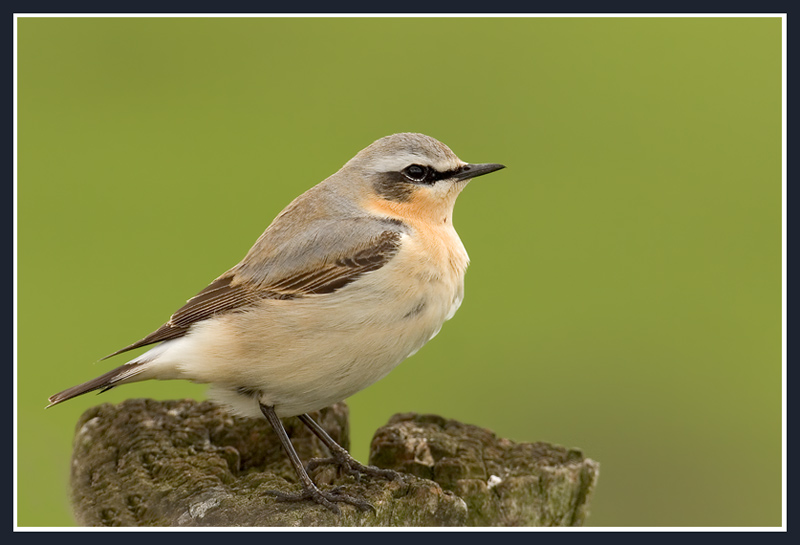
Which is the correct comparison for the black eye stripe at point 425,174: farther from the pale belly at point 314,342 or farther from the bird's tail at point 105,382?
the bird's tail at point 105,382

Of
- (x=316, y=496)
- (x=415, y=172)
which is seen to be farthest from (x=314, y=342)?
(x=415, y=172)

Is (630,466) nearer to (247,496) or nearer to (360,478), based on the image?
(360,478)

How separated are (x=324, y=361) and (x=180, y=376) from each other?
1.09 m

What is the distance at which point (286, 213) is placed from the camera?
7.53m

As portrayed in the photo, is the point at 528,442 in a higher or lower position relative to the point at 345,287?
lower

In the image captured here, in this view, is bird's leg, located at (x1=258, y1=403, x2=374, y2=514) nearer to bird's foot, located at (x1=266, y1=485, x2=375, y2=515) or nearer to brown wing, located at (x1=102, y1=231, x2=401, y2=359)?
bird's foot, located at (x1=266, y1=485, x2=375, y2=515)

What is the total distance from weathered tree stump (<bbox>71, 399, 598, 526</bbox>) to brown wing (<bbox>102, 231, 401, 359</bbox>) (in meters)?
0.76

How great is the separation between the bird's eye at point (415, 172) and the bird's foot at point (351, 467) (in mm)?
2270

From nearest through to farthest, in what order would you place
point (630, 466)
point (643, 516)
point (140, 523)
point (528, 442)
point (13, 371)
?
point (140, 523) → point (13, 371) → point (528, 442) → point (643, 516) → point (630, 466)

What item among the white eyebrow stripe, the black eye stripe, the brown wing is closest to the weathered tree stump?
the brown wing

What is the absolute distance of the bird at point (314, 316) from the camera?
22.4 ft

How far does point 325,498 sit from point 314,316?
131cm

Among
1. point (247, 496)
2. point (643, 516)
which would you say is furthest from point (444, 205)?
point (643, 516)

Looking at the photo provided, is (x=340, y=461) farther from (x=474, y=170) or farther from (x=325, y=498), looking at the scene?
(x=474, y=170)
